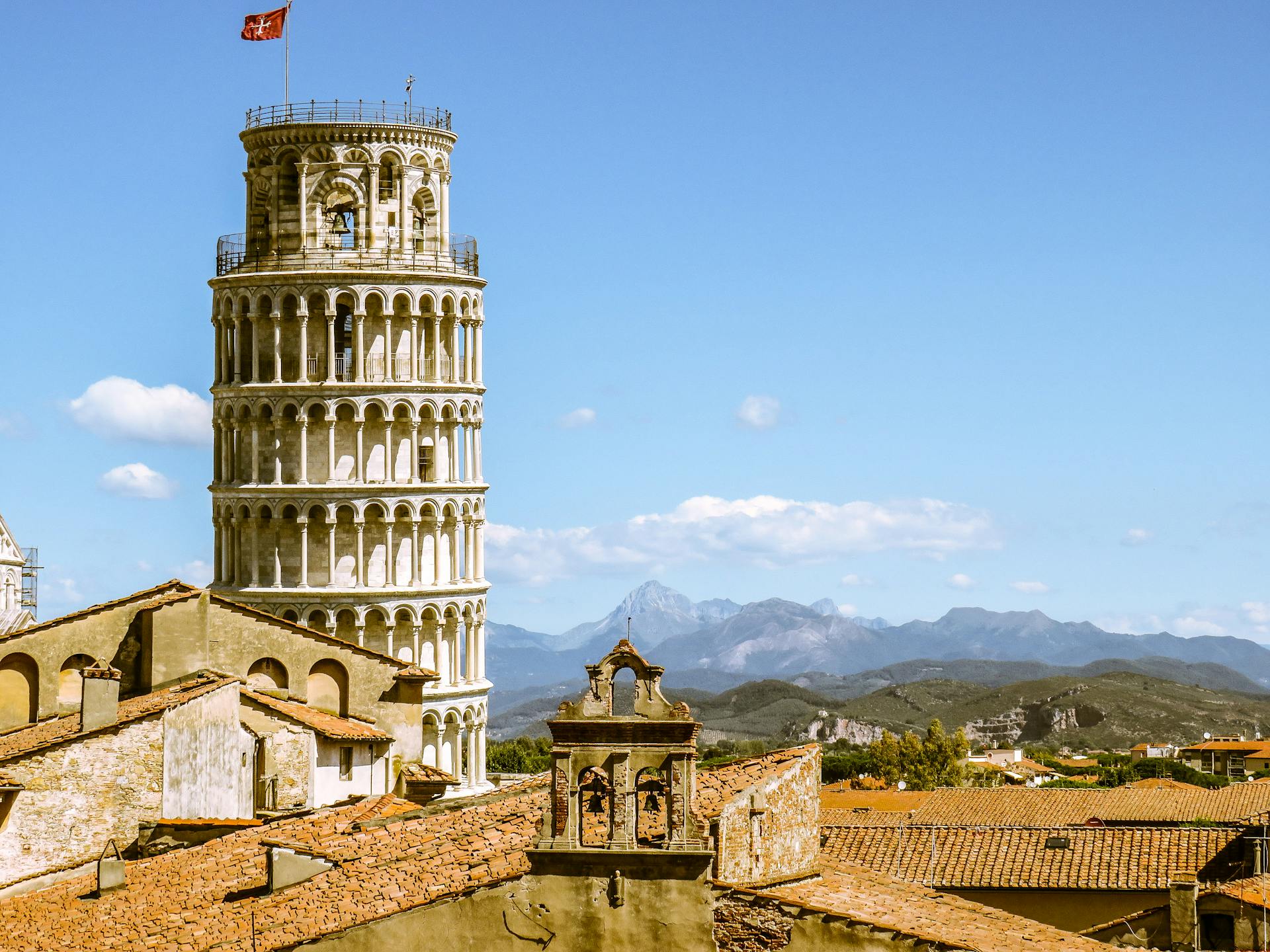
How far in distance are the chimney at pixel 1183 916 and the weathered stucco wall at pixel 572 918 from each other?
1446cm

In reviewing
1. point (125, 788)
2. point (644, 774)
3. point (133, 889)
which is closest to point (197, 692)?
point (125, 788)

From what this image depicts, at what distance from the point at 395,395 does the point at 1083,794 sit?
113ft

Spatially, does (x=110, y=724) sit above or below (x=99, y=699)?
below

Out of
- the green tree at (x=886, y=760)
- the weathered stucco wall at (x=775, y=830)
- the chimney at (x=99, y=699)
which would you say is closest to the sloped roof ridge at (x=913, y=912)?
the weathered stucco wall at (x=775, y=830)

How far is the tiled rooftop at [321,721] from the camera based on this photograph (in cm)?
4975

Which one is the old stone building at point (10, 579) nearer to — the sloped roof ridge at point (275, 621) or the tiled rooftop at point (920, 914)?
the sloped roof ridge at point (275, 621)

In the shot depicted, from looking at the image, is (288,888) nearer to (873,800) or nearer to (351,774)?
(351,774)

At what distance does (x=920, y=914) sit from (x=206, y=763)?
17.2 meters

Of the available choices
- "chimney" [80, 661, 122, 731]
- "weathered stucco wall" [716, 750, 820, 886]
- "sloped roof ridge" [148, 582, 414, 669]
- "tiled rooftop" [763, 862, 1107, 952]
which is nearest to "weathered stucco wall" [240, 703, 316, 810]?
"chimney" [80, 661, 122, 731]

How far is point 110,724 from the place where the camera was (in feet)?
149

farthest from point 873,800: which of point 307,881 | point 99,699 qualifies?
point 307,881

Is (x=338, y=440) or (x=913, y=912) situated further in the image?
(x=338, y=440)

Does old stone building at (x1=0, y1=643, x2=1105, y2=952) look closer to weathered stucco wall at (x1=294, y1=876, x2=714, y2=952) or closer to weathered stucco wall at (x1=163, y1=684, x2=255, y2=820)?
weathered stucco wall at (x1=294, y1=876, x2=714, y2=952)

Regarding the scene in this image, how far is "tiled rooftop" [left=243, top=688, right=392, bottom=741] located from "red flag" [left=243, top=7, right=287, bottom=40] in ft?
128
